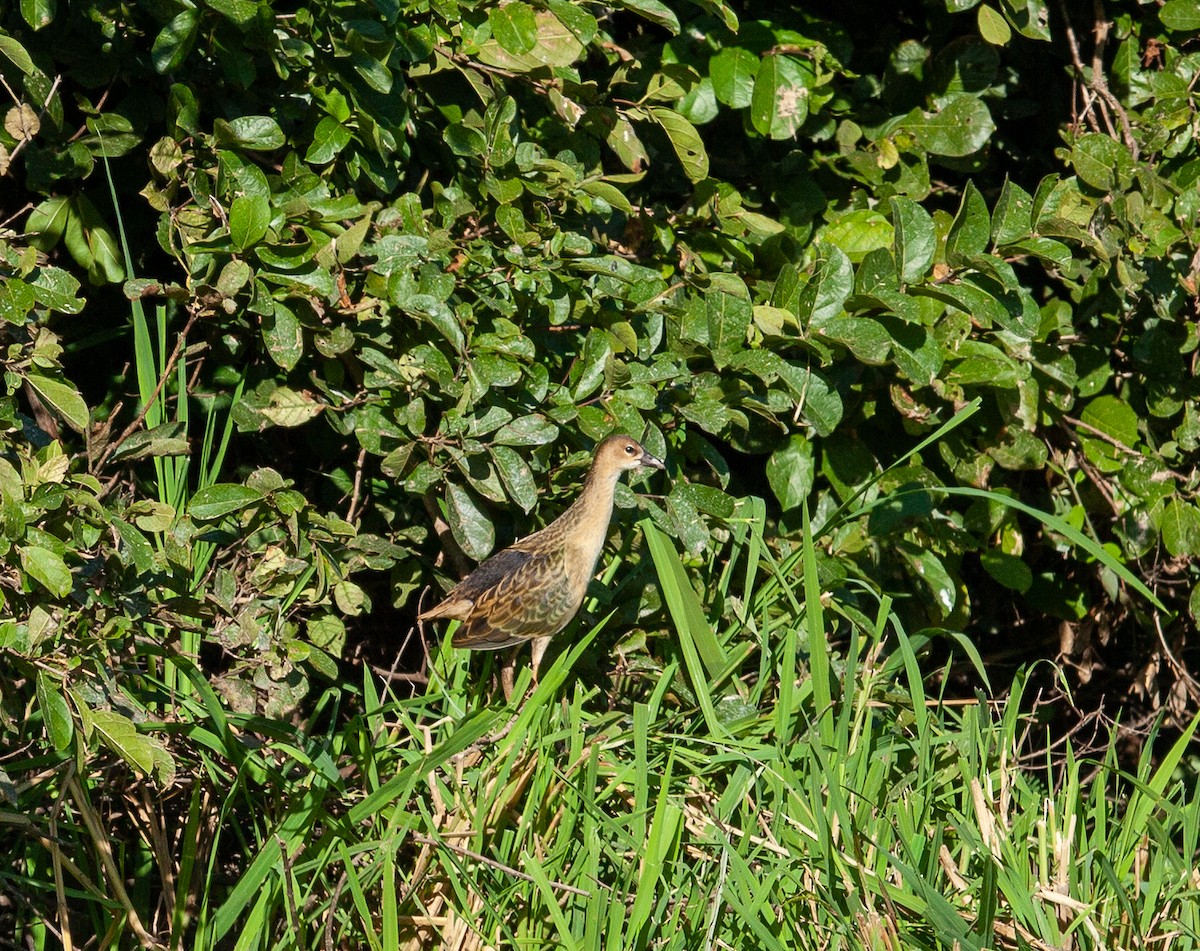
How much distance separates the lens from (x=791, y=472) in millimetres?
4270

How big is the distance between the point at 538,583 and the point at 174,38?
1.76 meters

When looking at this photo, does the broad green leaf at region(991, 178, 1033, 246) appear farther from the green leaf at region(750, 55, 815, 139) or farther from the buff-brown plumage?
the buff-brown plumage

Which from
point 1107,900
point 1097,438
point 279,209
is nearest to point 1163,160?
point 1097,438

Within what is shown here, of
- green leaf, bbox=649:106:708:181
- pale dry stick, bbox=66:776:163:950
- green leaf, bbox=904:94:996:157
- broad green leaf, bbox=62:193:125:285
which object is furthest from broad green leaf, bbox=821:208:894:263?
pale dry stick, bbox=66:776:163:950

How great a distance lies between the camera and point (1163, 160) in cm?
448

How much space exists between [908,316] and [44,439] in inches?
90.2

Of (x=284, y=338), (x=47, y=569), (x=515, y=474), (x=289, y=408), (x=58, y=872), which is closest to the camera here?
(x=47, y=569)

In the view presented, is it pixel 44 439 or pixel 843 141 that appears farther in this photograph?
pixel 843 141

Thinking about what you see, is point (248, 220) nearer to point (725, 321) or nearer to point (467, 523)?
point (467, 523)

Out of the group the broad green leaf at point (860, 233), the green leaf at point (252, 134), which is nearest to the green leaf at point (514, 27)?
the green leaf at point (252, 134)

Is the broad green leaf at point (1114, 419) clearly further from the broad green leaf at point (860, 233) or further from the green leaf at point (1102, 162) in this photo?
the broad green leaf at point (860, 233)

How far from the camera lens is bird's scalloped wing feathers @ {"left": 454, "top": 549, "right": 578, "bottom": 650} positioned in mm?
3947

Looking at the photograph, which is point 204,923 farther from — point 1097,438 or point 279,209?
point 1097,438

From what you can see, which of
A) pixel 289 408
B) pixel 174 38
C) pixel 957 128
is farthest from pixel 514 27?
pixel 957 128
